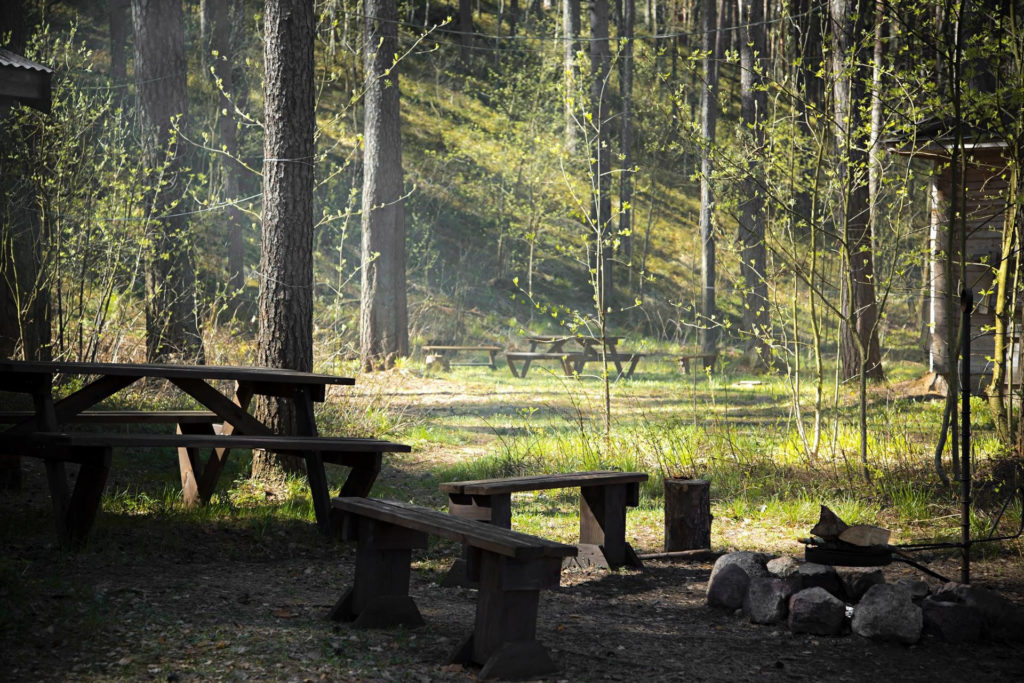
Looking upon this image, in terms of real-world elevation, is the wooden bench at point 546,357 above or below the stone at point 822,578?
above

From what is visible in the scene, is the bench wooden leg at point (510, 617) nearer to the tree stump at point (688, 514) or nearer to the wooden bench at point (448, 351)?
the tree stump at point (688, 514)

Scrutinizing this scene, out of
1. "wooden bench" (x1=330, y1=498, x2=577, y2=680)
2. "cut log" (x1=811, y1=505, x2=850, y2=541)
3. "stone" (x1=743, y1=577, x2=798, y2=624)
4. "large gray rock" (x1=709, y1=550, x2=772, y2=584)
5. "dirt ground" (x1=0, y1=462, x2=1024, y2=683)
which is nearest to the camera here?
"wooden bench" (x1=330, y1=498, x2=577, y2=680)

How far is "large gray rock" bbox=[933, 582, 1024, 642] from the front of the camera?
4.75m

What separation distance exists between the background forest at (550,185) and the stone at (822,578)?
172cm

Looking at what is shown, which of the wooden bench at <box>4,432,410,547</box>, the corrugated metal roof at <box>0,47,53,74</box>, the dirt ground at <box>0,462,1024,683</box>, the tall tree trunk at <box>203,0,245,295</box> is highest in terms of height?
the tall tree trunk at <box>203,0,245,295</box>

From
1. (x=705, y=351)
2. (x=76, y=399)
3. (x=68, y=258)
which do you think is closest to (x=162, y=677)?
(x=76, y=399)

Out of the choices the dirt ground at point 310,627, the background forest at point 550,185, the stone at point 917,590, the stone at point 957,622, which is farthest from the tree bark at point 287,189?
the stone at point 957,622

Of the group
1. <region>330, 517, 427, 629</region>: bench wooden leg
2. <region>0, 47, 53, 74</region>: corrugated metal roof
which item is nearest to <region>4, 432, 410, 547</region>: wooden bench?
<region>330, 517, 427, 629</region>: bench wooden leg

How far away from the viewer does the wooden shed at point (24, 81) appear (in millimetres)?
9320

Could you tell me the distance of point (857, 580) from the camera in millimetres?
5195

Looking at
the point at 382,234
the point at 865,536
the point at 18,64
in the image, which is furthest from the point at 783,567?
the point at 382,234

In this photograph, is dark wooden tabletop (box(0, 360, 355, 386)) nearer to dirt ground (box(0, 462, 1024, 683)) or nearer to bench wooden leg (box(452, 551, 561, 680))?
dirt ground (box(0, 462, 1024, 683))

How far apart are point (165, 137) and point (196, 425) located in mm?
8077

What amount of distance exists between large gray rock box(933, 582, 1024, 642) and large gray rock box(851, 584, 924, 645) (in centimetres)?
26
